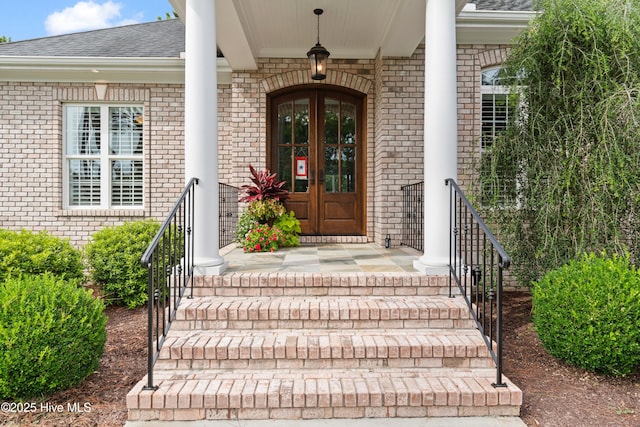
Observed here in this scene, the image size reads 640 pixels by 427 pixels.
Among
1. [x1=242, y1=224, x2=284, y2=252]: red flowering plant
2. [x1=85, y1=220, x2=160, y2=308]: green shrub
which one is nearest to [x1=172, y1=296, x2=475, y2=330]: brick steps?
[x1=85, y1=220, x2=160, y2=308]: green shrub

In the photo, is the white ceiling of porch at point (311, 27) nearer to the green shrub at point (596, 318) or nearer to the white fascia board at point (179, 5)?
the white fascia board at point (179, 5)

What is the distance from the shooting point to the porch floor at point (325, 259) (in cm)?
373

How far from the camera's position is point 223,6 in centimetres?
410

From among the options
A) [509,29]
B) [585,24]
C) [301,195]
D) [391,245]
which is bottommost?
[391,245]

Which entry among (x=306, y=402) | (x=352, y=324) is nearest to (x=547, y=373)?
(x=352, y=324)

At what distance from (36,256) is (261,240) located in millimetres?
2298

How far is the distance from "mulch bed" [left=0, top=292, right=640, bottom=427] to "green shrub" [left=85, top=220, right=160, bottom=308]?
79 cm

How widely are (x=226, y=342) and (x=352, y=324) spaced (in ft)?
3.00

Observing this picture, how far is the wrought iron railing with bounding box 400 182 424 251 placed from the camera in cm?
521

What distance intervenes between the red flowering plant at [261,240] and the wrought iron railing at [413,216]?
177cm

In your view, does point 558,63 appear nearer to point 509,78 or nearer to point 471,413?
point 509,78

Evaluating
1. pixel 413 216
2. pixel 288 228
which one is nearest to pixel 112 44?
pixel 288 228

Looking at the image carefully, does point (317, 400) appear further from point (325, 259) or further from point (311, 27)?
point (311, 27)

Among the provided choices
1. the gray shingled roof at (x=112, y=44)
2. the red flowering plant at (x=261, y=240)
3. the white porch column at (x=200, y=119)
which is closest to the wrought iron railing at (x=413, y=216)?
the red flowering plant at (x=261, y=240)
